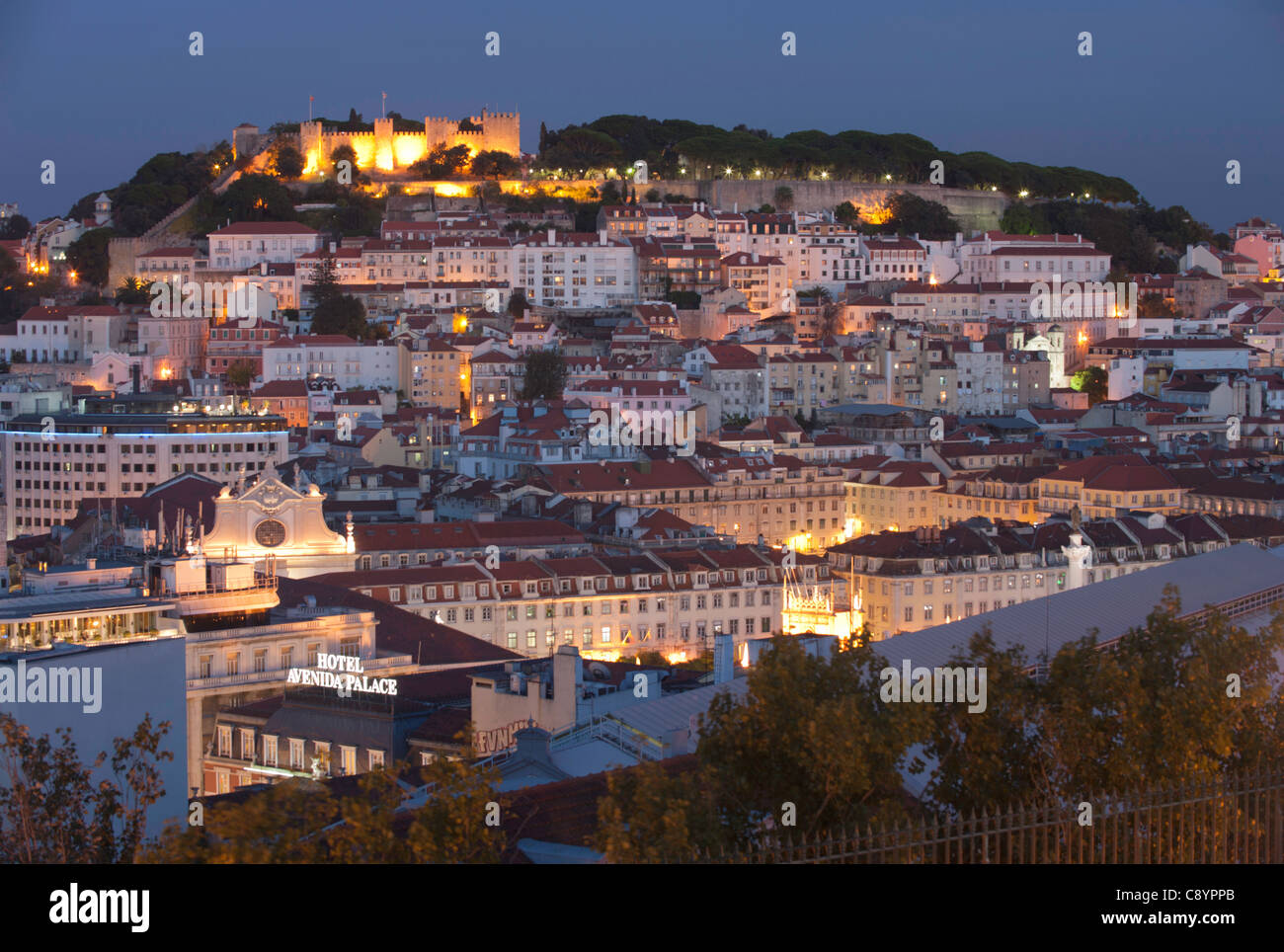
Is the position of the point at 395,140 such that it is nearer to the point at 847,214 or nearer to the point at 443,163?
the point at 443,163

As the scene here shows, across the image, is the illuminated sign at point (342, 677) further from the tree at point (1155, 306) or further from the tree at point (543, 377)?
the tree at point (1155, 306)

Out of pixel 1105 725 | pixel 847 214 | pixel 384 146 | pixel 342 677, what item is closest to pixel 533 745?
pixel 342 677

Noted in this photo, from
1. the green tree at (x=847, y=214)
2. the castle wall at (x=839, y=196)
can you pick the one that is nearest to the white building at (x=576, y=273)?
the castle wall at (x=839, y=196)

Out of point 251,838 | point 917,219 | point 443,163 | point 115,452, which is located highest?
point 443,163

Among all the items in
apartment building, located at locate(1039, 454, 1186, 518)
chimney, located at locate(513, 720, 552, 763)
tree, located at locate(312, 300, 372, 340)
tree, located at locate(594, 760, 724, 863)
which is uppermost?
tree, located at locate(312, 300, 372, 340)

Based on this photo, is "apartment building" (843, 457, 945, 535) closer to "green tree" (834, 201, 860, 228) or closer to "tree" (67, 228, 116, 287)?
"green tree" (834, 201, 860, 228)

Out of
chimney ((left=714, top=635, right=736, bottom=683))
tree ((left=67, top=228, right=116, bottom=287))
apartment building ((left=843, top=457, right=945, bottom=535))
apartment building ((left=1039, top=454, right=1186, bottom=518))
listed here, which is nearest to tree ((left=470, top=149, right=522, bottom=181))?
tree ((left=67, top=228, right=116, bottom=287))
